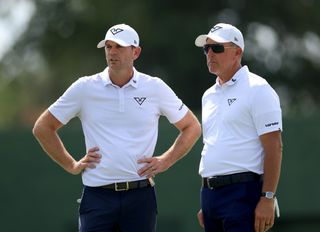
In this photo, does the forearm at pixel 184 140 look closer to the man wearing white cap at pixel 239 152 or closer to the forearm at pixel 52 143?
the man wearing white cap at pixel 239 152

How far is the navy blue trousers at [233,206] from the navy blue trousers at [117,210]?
0.46 meters

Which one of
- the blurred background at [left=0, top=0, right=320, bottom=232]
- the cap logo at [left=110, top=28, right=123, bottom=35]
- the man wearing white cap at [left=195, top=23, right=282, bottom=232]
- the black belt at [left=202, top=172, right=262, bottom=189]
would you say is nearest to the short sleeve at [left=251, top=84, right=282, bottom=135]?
the man wearing white cap at [left=195, top=23, right=282, bottom=232]

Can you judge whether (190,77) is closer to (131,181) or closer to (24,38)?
(24,38)

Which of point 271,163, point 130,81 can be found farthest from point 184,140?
point 271,163

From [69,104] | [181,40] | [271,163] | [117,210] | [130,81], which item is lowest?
[117,210]

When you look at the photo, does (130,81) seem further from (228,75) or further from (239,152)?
(239,152)

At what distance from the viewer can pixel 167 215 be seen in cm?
1311

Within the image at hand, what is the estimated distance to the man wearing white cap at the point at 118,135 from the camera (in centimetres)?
702

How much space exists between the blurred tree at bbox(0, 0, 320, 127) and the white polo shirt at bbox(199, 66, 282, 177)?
1806 centimetres

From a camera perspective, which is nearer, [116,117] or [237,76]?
[237,76]

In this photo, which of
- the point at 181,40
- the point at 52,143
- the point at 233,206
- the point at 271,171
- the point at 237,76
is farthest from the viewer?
the point at 181,40

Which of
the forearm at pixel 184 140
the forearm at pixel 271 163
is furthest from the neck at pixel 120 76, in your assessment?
the forearm at pixel 271 163

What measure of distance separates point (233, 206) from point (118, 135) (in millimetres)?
953

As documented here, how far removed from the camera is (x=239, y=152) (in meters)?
6.78
